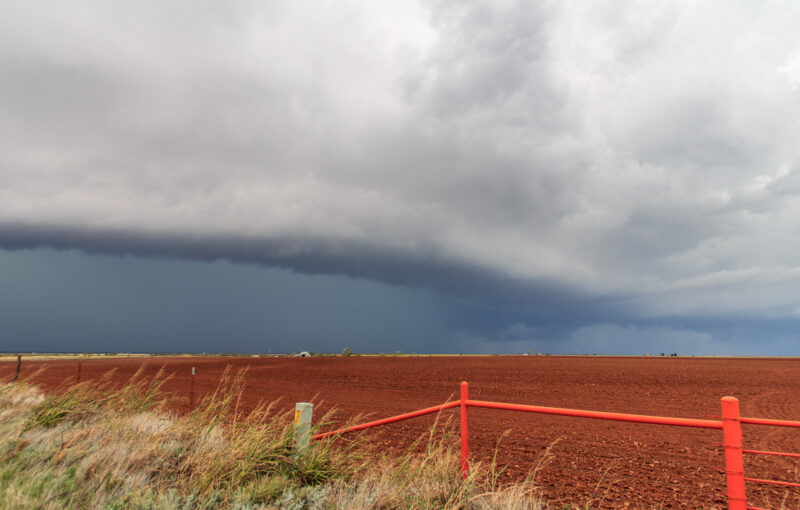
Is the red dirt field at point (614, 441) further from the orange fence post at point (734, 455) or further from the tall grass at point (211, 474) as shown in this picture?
the tall grass at point (211, 474)

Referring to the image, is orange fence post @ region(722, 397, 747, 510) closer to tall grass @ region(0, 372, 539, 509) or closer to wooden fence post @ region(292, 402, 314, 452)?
tall grass @ region(0, 372, 539, 509)

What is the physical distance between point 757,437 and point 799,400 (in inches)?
502

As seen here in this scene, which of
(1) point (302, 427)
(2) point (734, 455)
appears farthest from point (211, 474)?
(2) point (734, 455)

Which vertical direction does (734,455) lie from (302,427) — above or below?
above

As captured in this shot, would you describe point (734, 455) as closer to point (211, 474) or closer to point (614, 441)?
point (211, 474)

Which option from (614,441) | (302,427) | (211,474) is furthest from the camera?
(614,441)

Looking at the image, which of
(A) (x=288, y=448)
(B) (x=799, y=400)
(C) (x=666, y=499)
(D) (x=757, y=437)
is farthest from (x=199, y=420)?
(B) (x=799, y=400)

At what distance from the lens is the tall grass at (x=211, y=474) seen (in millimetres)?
4605

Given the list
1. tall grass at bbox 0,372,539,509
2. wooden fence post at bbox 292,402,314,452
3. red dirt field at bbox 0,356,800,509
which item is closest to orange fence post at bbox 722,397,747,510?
red dirt field at bbox 0,356,800,509

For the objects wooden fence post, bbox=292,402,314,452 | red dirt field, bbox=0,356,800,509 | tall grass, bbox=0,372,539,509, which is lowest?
red dirt field, bbox=0,356,800,509

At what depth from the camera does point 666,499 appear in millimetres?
8141

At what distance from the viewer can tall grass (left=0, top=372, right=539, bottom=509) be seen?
15.1ft

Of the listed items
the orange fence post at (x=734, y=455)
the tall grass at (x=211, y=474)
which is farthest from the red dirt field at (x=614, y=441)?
the tall grass at (x=211, y=474)

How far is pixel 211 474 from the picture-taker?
5.10m
